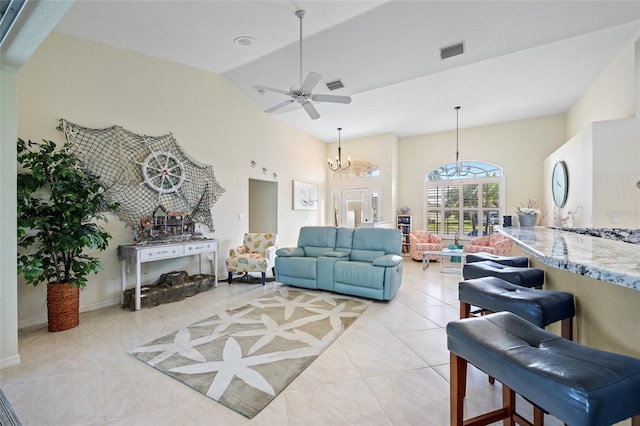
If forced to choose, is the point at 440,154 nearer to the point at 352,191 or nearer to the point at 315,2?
the point at 352,191

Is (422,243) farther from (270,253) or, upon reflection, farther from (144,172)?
(144,172)

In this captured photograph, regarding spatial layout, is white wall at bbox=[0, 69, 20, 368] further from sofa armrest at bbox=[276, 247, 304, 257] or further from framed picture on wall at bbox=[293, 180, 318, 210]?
framed picture on wall at bbox=[293, 180, 318, 210]

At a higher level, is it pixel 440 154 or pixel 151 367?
pixel 440 154

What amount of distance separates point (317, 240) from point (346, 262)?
0.88 m

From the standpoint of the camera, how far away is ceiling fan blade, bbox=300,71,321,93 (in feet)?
9.94

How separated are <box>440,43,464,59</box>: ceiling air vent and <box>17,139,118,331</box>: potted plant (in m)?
4.65

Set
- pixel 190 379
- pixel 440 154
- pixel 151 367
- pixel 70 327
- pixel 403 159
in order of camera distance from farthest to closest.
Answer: pixel 403 159
pixel 440 154
pixel 70 327
pixel 151 367
pixel 190 379

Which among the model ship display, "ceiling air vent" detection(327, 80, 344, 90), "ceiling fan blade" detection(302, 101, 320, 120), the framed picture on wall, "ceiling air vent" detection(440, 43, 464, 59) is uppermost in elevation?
"ceiling air vent" detection(440, 43, 464, 59)

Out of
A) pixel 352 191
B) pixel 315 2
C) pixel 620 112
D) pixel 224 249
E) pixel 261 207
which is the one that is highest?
pixel 315 2

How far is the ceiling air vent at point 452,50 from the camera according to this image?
3686mm

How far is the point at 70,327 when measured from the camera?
2.92 meters

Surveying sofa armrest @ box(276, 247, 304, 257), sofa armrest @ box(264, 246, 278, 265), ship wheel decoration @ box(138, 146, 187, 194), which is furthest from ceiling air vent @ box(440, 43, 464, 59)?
ship wheel decoration @ box(138, 146, 187, 194)

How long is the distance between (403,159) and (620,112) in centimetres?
450

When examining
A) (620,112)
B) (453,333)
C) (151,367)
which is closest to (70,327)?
(151,367)
